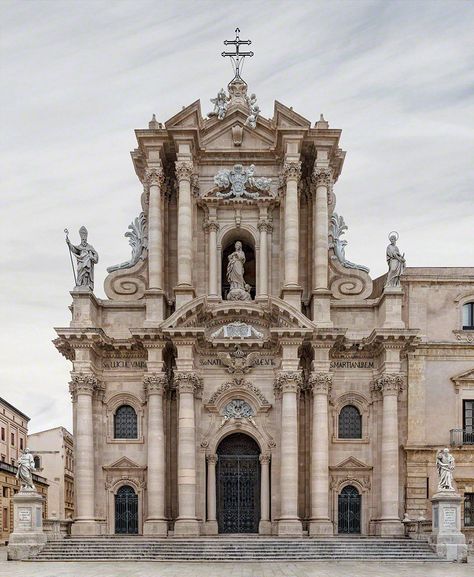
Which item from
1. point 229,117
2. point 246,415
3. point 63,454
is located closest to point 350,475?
point 246,415

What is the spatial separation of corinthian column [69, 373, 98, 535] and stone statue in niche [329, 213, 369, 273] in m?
12.2

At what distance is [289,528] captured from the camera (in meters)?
37.5

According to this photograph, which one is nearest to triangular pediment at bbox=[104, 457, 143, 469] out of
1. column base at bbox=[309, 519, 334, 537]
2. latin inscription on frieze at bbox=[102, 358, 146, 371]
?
latin inscription on frieze at bbox=[102, 358, 146, 371]

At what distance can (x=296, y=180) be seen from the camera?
133ft

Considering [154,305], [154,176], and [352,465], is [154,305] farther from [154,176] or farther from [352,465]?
[352,465]

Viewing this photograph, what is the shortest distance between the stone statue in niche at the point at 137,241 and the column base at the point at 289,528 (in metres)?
13.2

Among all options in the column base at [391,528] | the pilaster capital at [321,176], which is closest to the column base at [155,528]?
the column base at [391,528]

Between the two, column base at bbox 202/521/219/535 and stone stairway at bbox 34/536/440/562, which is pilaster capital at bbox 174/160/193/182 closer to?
column base at bbox 202/521/219/535

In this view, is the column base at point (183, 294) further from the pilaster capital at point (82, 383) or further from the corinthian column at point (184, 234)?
the pilaster capital at point (82, 383)

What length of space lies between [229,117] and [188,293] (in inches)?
341

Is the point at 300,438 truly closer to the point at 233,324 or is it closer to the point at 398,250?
the point at 233,324

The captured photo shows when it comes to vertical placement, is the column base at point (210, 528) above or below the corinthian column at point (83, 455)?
below

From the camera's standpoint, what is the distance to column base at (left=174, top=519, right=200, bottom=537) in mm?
37406

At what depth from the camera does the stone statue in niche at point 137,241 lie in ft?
136
